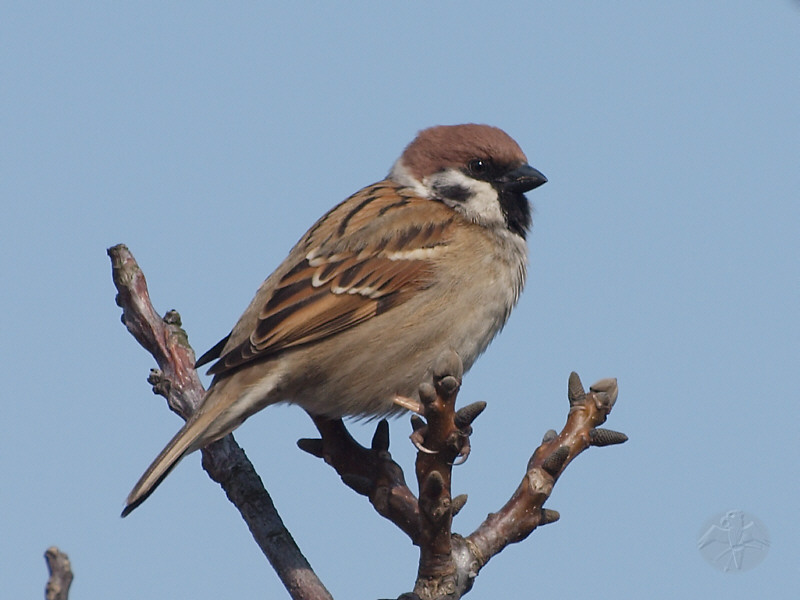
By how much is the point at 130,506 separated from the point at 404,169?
2.36 metres

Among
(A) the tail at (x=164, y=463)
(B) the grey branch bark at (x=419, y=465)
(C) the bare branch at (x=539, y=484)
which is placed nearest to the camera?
(B) the grey branch bark at (x=419, y=465)

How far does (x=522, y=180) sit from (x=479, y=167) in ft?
0.72

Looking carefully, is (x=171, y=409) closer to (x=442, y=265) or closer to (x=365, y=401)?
(x=365, y=401)

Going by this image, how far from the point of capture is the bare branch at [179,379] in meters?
3.56

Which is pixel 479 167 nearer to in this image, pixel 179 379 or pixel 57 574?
pixel 179 379

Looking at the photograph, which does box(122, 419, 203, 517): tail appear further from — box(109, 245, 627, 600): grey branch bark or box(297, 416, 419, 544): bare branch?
box(297, 416, 419, 544): bare branch

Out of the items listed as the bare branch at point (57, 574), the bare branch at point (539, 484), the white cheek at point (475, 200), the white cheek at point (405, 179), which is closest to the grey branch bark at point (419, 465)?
the bare branch at point (539, 484)

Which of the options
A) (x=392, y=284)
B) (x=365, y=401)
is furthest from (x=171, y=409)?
(x=392, y=284)

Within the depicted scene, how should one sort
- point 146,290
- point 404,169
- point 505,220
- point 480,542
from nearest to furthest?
point 480,542, point 146,290, point 505,220, point 404,169

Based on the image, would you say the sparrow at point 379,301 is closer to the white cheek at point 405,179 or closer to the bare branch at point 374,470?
the white cheek at point 405,179

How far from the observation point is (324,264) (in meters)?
4.41

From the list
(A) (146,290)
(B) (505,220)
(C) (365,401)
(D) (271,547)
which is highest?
(B) (505,220)

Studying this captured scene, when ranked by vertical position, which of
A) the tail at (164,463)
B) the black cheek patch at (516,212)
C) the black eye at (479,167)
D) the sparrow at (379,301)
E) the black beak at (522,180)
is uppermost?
the black eye at (479,167)

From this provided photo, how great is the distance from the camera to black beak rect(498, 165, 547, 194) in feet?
15.8
